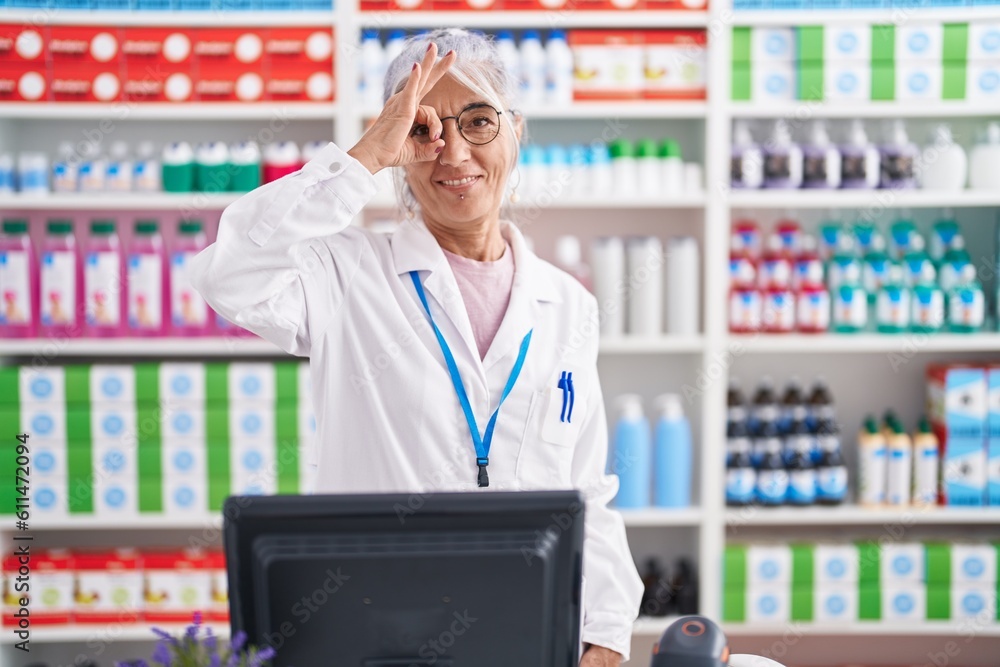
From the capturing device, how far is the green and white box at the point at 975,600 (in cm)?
307

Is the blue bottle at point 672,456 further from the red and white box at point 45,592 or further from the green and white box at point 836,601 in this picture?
the red and white box at point 45,592

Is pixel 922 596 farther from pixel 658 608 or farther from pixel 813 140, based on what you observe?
pixel 813 140

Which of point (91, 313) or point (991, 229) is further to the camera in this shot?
point (991, 229)

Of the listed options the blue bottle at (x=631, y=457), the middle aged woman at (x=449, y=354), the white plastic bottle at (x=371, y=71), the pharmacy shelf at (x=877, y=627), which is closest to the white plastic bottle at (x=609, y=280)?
the blue bottle at (x=631, y=457)

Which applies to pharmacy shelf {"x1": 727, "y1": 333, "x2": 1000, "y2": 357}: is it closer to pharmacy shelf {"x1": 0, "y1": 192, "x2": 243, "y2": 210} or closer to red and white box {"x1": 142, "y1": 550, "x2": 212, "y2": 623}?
pharmacy shelf {"x1": 0, "y1": 192, "x2": 243, "y2": 210}

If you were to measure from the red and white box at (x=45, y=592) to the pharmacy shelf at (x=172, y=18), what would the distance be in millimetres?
1644

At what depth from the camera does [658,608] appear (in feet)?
10.3

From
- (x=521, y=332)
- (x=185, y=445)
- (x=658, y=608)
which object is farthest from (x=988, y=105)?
(x=185, y=445)

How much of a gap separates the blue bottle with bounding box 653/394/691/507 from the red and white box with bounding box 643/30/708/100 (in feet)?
3.15

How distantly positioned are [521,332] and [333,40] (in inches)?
66.3

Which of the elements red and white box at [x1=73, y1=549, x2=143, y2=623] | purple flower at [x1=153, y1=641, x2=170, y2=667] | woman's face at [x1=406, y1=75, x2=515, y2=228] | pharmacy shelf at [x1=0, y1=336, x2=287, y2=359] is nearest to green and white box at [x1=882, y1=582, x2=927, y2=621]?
pharmacy shelf at [x1=0, y1=336, x2=287, y2=359]

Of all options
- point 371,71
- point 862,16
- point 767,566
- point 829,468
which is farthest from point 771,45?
point 767,566

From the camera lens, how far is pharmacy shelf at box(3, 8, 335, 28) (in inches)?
114

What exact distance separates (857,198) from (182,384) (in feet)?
7.03
